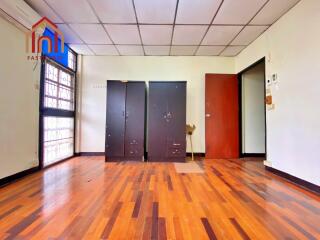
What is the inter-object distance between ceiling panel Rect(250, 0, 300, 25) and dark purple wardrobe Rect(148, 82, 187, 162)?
200 cm

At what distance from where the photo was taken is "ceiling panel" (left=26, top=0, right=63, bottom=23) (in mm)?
3107

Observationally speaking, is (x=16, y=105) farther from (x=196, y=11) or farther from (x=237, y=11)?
(x=237, y=11)

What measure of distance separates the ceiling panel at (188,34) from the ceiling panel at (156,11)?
0.39 meters

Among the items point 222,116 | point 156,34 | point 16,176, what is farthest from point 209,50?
point 16,176

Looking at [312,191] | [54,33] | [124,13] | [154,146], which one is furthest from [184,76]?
[312,191]

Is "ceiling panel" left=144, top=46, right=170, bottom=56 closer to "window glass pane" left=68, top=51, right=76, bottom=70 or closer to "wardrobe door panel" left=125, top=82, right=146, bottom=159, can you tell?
"wardrobe door panel" left=125, top=82, right=146, bottom=159

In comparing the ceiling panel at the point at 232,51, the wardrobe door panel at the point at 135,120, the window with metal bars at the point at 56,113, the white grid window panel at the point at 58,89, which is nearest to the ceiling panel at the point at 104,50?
the window with metal bars at the point at 56,113

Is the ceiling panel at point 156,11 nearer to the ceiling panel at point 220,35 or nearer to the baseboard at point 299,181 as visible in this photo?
the ceiling panel at point 220,35

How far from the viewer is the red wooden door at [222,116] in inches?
206

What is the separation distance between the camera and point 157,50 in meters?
5.05

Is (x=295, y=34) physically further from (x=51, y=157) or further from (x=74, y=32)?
(x=51, y=157)

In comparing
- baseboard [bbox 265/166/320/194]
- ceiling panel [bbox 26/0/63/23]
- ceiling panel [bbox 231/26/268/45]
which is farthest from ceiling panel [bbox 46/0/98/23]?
baseboard [bbox 265/166/320/194]

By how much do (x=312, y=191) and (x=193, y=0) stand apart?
325 centimetres

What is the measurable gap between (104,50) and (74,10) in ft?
5.79
